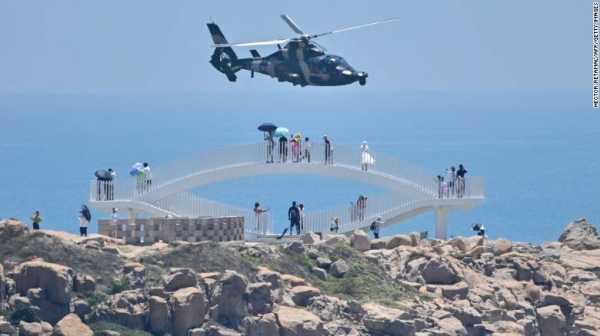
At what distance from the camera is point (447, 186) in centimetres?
8862

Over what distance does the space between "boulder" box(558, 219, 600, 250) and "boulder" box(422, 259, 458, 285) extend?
899 centimetres

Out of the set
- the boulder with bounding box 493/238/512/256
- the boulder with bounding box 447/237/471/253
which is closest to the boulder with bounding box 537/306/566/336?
the boulder with bounding box 493/238/512/256

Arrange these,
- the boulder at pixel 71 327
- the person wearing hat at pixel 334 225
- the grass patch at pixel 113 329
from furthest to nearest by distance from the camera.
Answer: the person wearing hat at pixel 334 225
the grass patch at pixel 113 329
the boulder at pixel 71 327

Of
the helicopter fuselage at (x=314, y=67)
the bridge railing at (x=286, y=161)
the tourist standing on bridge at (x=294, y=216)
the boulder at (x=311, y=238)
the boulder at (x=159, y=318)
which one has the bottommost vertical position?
the boulder at (x=159, y=318)

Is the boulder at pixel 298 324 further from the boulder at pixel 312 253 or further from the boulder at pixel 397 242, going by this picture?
the boulder at pixel 397 242

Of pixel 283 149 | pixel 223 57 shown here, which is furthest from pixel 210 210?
pixel 223 57

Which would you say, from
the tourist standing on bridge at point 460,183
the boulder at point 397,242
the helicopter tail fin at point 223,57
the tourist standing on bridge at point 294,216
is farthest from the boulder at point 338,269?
the helicopter tail fin at point 223,57

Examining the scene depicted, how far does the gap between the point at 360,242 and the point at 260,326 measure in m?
9.56

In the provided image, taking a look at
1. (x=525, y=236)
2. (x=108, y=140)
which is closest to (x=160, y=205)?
(x=525, y=236)

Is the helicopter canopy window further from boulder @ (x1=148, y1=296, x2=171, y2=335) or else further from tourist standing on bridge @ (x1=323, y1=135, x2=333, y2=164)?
boulder @ (x1=148, y1=296, x2=171, y2=335)

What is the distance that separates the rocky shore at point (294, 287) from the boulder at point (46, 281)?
24mm

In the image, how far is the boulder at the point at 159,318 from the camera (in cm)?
7281

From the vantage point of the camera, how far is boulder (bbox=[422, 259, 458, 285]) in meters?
81.1

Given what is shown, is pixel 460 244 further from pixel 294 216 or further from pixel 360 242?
pixel 294 216
